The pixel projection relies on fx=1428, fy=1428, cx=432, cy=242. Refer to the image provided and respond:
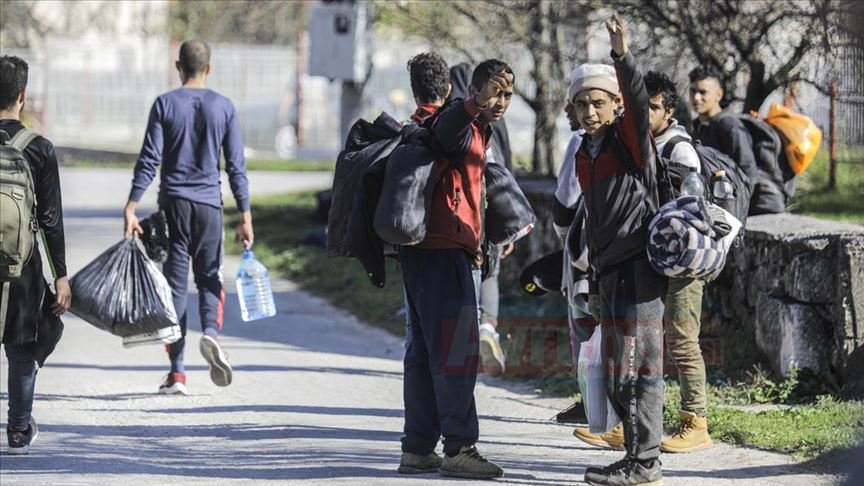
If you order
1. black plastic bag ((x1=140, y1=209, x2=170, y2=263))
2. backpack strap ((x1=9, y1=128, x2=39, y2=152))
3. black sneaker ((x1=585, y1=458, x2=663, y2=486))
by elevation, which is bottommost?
black sneaker ((x1=585, y1=458, x2=663, y2=486))

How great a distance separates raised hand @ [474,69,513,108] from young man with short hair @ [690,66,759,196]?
7.52ft

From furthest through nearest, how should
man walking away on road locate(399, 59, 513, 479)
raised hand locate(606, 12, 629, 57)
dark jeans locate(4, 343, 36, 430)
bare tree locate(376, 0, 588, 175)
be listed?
bare tree locate(376, 0, 588, 175) → dark jeans locate(4, 343, 36, 430) → man walking away on road locate(399, 59, 513, 479) → raised hand locate(606, 12, 629, 57)

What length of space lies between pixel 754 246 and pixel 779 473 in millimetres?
2226

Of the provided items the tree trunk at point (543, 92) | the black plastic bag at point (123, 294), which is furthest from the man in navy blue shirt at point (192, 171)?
the tree trunk at point (543, 92)

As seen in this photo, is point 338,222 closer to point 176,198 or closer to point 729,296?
point 176,198

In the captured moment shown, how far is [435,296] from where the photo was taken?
19.5 feet

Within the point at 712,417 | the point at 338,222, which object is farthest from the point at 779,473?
the point at 338,222

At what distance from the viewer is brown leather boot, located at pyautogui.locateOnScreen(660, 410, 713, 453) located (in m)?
6.48

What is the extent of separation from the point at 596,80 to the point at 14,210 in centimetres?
253

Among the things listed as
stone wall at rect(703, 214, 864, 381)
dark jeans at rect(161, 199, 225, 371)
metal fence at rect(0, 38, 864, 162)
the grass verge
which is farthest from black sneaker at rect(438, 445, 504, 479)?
metal fence at rect(0, 38, 864, 162)

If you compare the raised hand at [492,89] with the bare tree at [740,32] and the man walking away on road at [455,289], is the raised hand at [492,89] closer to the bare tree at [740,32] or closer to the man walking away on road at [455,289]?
the man walking away on road at [455,289]

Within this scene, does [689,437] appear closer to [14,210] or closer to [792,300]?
[792,300]

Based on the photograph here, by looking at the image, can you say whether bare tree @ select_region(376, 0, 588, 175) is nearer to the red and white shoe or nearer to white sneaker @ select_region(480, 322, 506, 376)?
white sneaker @ select_region(480, 322, 506, 376)

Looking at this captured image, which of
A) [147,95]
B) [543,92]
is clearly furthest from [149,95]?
[543,92]
